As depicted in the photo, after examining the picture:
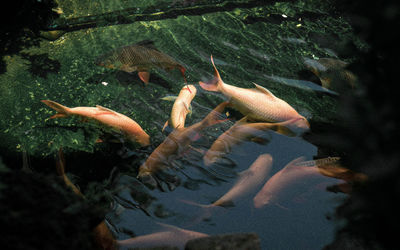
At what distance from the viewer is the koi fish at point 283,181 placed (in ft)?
8.05

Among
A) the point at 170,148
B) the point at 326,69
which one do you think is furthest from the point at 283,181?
the point at 326,69

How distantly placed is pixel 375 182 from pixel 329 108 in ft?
7.85

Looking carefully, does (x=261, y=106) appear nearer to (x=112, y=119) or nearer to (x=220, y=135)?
(x=220, y=135)

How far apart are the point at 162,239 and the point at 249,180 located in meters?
0.89

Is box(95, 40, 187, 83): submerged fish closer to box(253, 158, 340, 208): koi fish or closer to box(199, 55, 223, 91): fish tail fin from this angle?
box(199, 55, 223, 91): fish tail fin

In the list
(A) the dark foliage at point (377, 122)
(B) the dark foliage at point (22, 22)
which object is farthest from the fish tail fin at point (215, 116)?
(B) the dark foliage at point (22, 22)

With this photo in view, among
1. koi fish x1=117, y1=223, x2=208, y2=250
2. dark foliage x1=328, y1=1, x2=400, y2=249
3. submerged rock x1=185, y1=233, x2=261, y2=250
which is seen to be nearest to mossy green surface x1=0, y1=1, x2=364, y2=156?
koi fish x1=117, y1=223, x2=208, y2=250

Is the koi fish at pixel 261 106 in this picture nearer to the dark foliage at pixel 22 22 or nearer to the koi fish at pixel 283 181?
the koi fish at pixel 283 181

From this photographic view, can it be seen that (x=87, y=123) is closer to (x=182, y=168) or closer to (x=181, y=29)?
(x=182, y=168)

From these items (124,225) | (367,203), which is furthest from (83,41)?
(367,203)

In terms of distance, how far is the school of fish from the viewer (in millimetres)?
Answer: 2441

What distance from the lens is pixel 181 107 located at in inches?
129

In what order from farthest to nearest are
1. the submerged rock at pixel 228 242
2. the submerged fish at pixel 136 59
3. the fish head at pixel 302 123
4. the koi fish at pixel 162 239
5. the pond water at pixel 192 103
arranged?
the submerged fish at pixel 136 59 < the fish head at pixel 302 123 < the pond water at pixel 192 103 < the koi fish at pixel 162 239 < the submerged rock at pixel 228 242

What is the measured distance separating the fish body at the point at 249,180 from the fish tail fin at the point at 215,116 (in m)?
0.67
